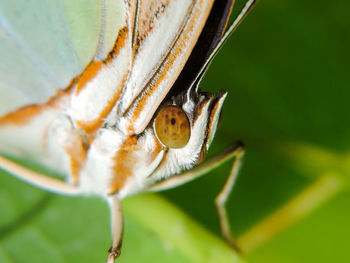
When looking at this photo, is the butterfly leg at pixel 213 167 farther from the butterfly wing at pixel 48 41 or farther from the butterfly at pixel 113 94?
the butterfly wing at pixel 48 41

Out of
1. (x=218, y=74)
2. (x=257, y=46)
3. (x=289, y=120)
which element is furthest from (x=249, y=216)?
(x=257, y=46)

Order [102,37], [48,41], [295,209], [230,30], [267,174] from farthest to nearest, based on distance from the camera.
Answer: [267,174], [295,209], [48,41], [102,37], [230,30]

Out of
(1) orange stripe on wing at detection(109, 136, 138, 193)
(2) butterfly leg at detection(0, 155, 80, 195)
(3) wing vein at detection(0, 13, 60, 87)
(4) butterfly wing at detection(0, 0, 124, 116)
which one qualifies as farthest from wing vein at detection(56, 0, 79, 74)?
(2) butterfly leg at detection(0, 155, 80, 195)

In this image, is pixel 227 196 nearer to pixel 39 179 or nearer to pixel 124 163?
pixel 124 163

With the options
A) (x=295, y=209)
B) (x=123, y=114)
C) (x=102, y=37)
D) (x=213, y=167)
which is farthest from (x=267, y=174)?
(x=102, y=37)

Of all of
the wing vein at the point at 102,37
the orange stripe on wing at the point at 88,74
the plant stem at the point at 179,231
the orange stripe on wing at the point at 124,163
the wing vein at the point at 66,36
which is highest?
the wing vein at the point at 66,36

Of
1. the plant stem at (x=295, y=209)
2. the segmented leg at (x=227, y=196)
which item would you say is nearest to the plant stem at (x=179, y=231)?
the segmented leg at (x=227, y=196)

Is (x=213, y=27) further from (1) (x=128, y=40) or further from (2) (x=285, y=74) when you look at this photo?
(2) (x=285, y=74)
